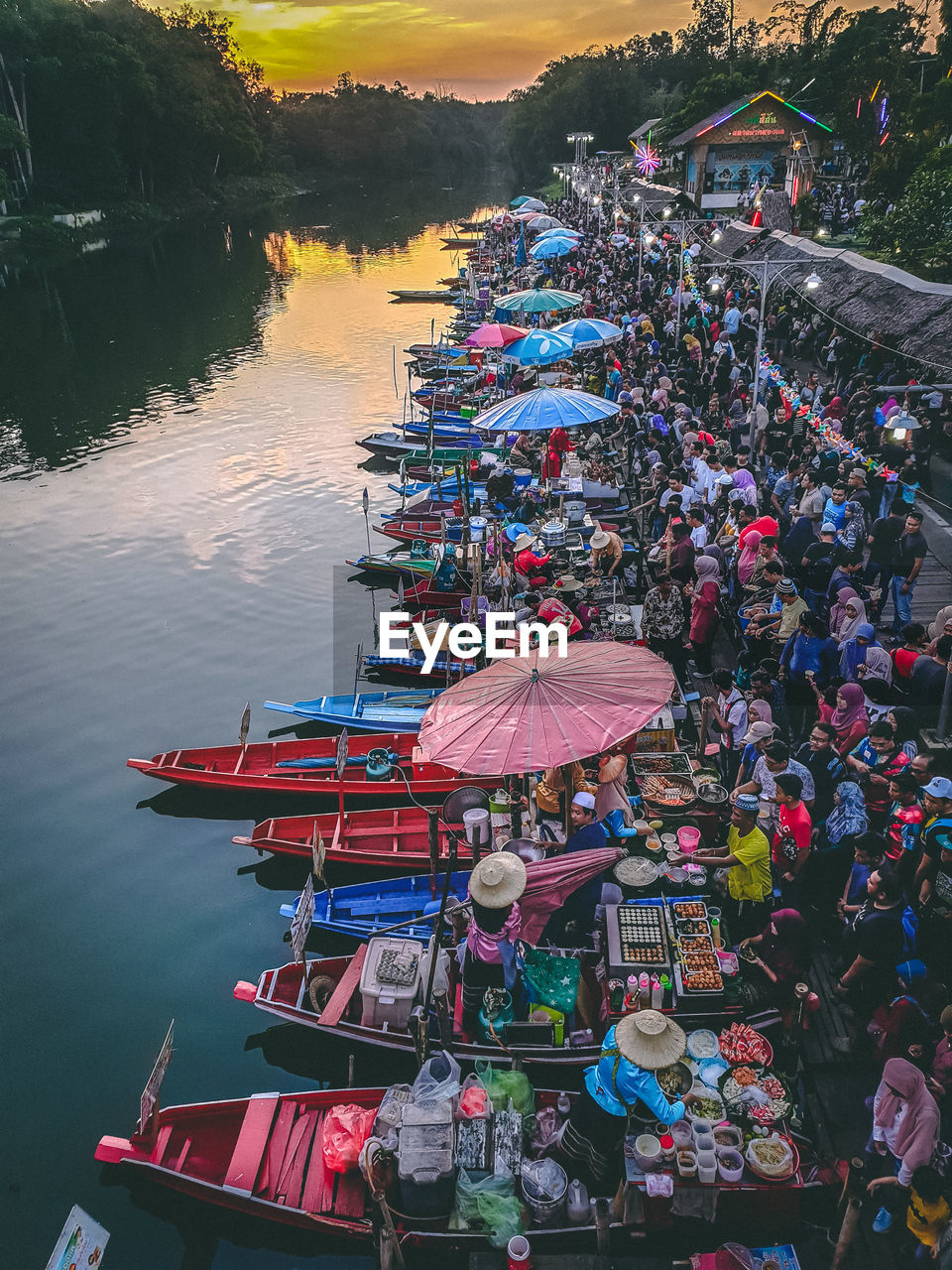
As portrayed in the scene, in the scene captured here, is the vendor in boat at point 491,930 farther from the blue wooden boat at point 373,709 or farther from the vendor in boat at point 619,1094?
the blue wooden boat at point 373,709

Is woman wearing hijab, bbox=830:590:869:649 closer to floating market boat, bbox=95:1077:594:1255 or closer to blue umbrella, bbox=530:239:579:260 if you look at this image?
floating market boat, bbox=95:1077:594:1255

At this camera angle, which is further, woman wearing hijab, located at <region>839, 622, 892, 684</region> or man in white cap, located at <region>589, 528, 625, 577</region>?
man in white cap, located at <region>589, 528, 625, 577</region>

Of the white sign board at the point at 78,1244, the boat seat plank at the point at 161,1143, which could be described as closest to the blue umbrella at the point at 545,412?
the boat seat plank at the point at 161,1143

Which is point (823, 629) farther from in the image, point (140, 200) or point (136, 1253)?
point (140, 200)

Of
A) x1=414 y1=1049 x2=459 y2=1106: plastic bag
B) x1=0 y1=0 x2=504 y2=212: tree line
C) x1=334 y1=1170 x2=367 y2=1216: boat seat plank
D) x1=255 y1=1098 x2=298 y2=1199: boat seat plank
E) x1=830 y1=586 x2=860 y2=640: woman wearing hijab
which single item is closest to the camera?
x1=414 y1=1049 x2=459 y2=1106: plastic bag

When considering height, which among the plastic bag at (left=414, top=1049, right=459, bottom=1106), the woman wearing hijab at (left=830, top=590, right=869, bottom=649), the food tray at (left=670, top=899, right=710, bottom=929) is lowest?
the plastic bag at (left=414, top=1049, right=459, bottom=1106)

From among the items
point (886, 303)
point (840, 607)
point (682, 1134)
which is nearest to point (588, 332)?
point (886, 303)

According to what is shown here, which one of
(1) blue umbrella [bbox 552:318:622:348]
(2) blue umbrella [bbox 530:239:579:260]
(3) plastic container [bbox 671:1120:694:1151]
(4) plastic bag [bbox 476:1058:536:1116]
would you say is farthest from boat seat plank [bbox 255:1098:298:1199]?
(2) blue umbrella [bbox 530:239:579:260]

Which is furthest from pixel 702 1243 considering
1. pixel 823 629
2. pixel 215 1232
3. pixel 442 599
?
pixel 442 599
